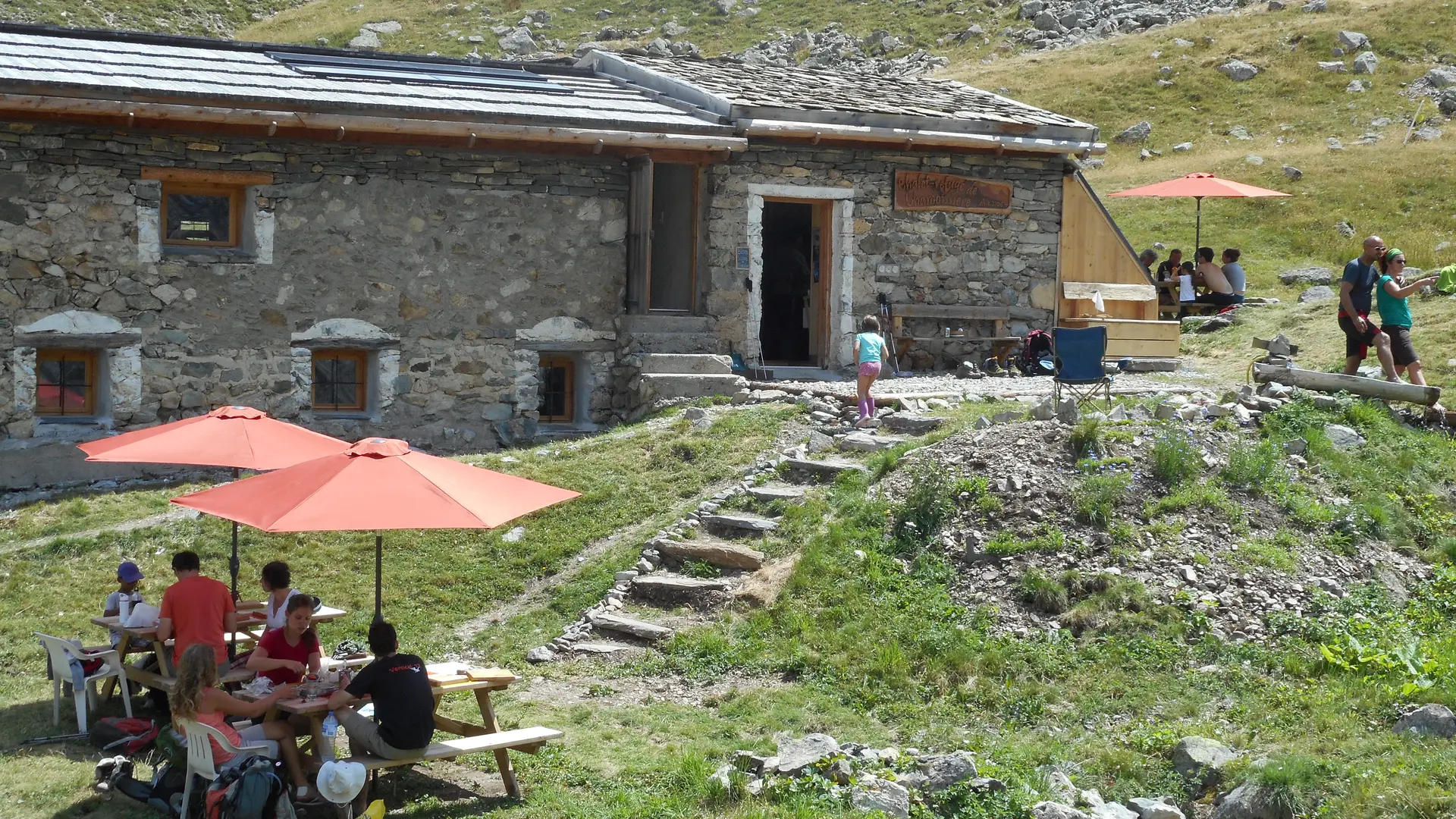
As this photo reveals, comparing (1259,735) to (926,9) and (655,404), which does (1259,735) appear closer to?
(655,404)

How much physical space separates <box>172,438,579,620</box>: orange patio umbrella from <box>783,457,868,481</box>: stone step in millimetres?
4215

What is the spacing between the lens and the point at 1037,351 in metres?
15.9

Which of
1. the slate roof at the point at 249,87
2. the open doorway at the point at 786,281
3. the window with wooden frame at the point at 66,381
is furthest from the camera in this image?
the open doorway at the point at 786,281

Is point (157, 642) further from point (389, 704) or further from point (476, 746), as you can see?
point (476, 746)

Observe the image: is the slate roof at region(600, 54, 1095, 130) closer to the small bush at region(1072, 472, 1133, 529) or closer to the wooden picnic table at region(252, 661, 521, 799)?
the small bush at region(1072, 472, 1133, 529)

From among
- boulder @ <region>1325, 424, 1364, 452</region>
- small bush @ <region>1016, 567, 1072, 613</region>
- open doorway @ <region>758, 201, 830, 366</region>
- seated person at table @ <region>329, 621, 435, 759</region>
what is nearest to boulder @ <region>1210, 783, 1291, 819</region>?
small bush @ <region>1016, 567, 1072, 613</region>

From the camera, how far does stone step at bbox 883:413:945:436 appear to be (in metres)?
12.0

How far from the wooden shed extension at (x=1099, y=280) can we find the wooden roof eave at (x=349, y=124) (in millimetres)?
4456

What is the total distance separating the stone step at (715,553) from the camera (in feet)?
32.7

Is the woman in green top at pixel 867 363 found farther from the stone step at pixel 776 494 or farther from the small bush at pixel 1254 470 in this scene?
the small bush at pixel 1254 470

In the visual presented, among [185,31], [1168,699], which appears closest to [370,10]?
[185,31]

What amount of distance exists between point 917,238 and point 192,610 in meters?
9.99

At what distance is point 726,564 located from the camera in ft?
33.0

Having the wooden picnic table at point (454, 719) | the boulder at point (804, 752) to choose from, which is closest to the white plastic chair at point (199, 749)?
the wooden picnic table at point (454, 719)
